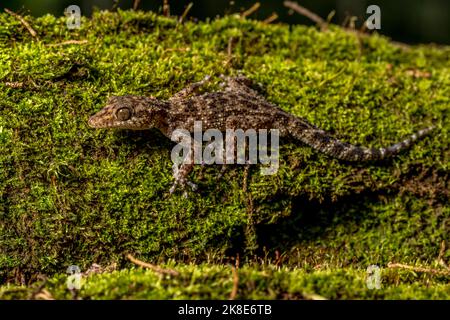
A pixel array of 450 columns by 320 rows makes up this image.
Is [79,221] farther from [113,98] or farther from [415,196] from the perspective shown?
[415,196]

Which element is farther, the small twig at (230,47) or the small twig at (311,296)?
the small twig at (230,47)

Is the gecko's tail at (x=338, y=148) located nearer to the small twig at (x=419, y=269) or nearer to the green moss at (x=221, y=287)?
the small twig at (x=419, y=269)

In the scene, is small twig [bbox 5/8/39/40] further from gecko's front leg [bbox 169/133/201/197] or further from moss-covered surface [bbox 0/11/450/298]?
gecko's front leg [bbox 169/133/201/197]

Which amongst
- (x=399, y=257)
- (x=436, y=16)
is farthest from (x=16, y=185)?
(x=436, y=16)

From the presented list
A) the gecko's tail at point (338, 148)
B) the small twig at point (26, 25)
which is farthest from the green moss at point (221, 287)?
the small twig at point (26, 25)

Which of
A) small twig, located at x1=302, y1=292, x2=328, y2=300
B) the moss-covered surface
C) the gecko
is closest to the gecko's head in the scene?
the gecko

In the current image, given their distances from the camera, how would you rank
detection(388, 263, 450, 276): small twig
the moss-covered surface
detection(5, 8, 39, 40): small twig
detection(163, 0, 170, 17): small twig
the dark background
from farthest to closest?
the dark background < detection(163, 0, 170, 17): small twig < detection(5, 8, 39, 40): small twig < the moss-covered surface < detection(388, 263, 450, 276): small twig

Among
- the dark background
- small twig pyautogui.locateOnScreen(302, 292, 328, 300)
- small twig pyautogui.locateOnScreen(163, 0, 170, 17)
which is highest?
the dark background

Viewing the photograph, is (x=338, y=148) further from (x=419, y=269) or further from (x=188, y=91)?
(x=188, y=91)
